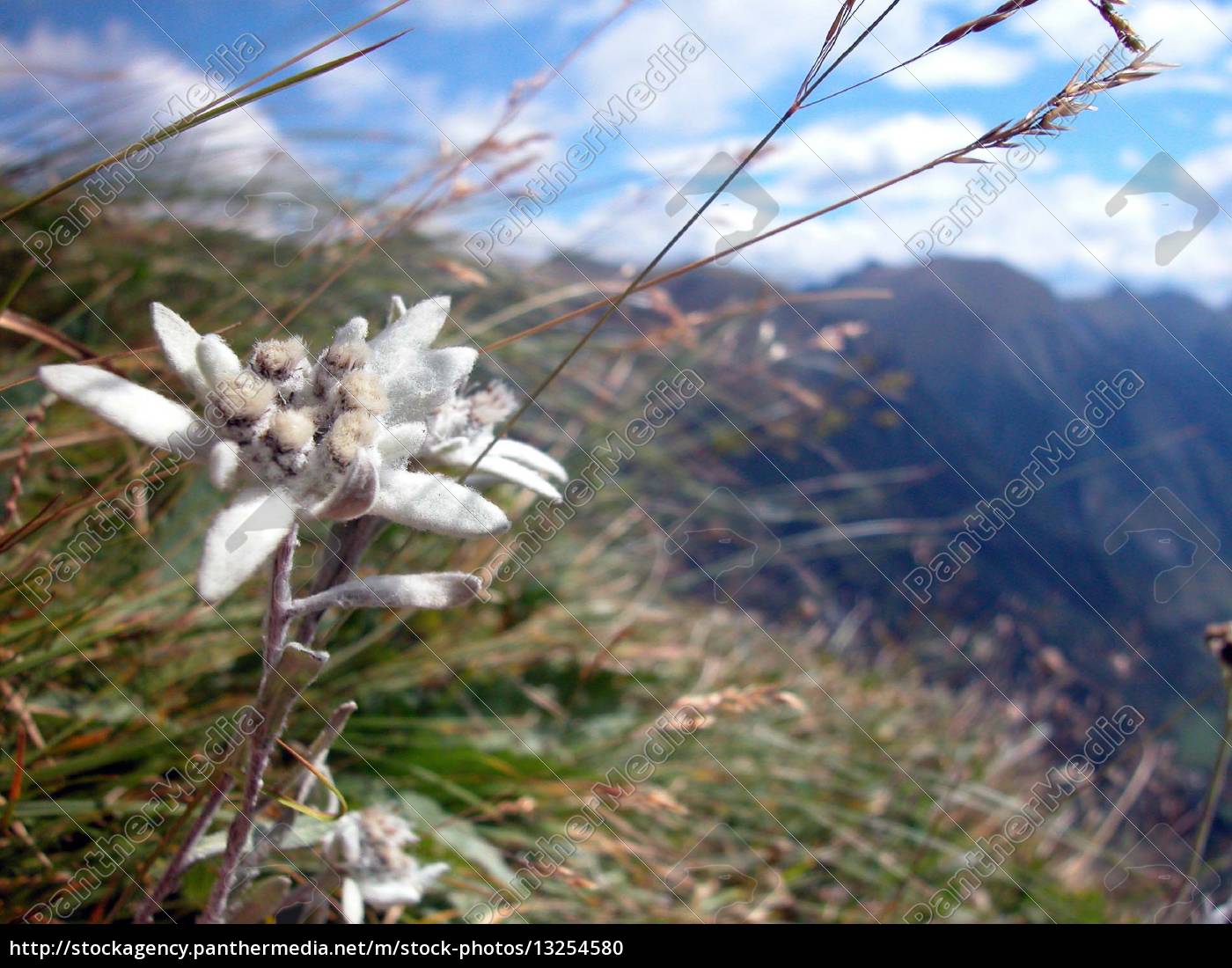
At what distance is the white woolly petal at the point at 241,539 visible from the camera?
0.76 m

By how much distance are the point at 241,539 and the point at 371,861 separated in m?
0.68

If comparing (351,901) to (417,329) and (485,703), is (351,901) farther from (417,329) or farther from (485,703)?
(485,703)

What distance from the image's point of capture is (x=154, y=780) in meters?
1.50

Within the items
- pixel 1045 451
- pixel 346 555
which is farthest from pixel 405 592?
pixel 1045 451

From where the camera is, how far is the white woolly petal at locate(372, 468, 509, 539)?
0.87 meters

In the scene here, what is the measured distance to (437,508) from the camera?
88 centimetres

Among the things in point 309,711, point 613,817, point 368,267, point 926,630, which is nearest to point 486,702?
point 613,817

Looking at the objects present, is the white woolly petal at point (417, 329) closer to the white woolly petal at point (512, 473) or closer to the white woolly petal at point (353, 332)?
the white woolly petal at point (353, 332)

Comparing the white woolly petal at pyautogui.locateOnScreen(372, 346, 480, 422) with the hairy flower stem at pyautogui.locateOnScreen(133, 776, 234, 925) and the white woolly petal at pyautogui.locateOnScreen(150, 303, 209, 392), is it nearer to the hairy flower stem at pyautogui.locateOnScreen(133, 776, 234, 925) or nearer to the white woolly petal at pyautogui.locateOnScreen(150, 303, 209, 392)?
the white woolly petal at pyautogui.locateOnScreen(150, 303, 209, 392)

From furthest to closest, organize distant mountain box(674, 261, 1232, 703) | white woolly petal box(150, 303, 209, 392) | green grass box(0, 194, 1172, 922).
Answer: distant mountain box(674, 261, 1232, 703)
green grass box(0, 194, 1172, 922)
white woolly petal box(150, 303, 209, 392)

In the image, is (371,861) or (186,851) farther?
(371,861)

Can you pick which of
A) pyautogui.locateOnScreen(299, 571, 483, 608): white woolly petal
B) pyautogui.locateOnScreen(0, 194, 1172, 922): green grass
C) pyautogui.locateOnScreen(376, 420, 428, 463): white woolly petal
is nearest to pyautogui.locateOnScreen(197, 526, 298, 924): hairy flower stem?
pyautogui.locateOnScreen(299, 571, 483, 608): white woolly petal

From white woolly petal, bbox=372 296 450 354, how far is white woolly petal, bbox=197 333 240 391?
17cm
